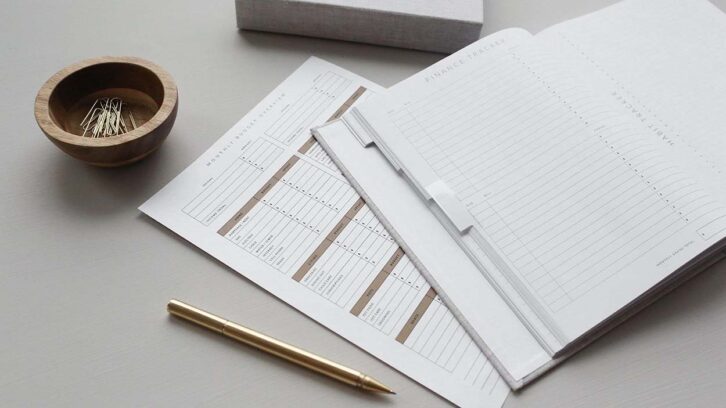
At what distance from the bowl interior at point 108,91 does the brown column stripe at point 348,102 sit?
186mm

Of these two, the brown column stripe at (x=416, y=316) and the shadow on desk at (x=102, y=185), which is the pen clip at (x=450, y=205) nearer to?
the brown column stripe at (x=416, y=316)

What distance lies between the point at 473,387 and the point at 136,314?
29 cm

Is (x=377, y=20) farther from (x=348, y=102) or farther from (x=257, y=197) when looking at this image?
(x=257, y=197)

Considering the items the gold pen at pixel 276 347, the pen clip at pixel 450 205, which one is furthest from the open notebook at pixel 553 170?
the gold pen at pixel 276 347

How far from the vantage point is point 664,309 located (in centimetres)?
57

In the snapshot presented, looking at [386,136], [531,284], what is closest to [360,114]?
[386,136]

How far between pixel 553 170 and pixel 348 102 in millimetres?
239

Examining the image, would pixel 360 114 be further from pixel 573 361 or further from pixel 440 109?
pixel 573 361

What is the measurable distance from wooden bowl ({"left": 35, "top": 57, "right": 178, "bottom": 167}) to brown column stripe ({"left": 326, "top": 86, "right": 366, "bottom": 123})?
179mm

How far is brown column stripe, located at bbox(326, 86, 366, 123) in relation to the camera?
703 millimetres

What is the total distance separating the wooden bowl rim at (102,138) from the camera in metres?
0.57

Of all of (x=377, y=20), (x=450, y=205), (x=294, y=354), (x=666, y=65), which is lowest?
(x=294, y=354)

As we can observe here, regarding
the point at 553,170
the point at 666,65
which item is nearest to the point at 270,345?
the point at 553,170

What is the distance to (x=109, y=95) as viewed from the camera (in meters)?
0.65
